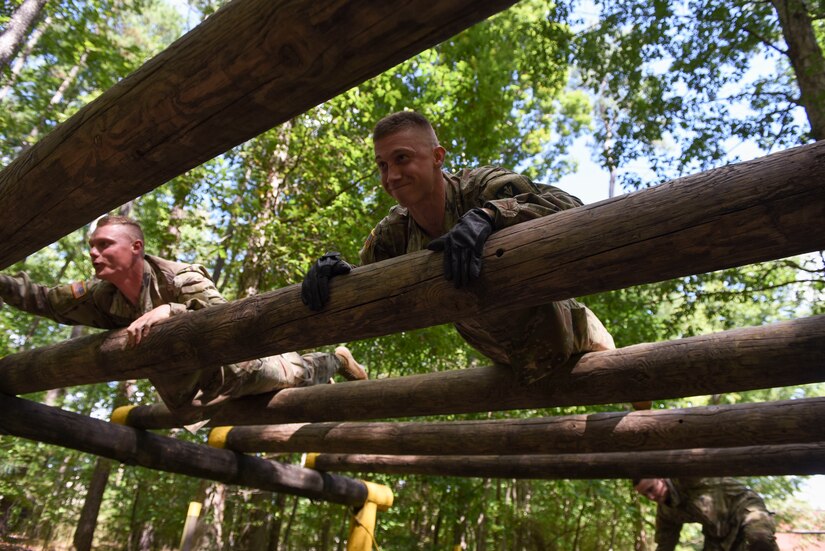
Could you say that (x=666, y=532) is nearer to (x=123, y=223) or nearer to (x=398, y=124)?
(x=398, y=124)

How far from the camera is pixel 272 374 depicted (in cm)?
409

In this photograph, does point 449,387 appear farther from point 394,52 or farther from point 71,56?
point 71,56

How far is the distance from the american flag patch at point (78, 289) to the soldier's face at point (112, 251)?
0.89 ft

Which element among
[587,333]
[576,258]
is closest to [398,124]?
[576,258]

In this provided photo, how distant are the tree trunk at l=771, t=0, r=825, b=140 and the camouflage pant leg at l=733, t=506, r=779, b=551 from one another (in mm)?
3607

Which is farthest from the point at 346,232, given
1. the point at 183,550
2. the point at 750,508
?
the point at 750,508

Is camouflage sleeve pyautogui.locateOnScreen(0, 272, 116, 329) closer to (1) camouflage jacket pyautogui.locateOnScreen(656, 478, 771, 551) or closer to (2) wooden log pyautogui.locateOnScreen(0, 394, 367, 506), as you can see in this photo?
(2) wooden log pyautogui.locateOnScreen(0, 394, 367, 506)

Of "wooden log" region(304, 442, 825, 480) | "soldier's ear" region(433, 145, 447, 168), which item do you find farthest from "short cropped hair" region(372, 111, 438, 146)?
"wooden log" region(304, 442, 825, 480)

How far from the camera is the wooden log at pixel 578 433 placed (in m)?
3.33

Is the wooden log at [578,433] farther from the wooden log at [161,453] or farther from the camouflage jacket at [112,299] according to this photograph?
the camouflage jacket at [112,299]

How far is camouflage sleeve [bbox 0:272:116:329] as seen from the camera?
144 inches

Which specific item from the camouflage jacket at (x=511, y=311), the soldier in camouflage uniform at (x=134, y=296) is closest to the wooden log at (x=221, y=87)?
the camouflage jacket at (x=511, y=311)

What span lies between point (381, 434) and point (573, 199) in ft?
10.2

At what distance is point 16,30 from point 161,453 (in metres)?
5.82
